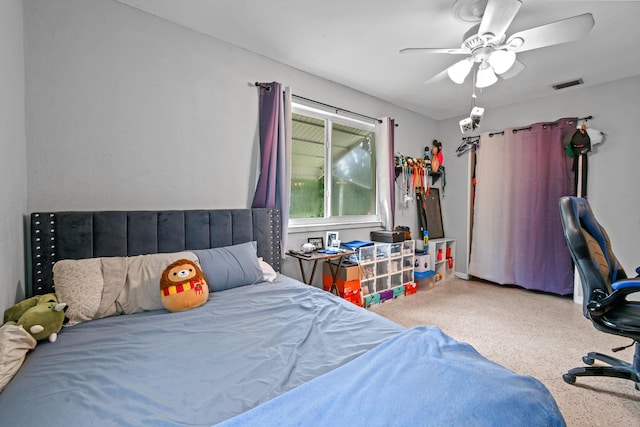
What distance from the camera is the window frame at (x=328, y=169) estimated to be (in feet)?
10.1

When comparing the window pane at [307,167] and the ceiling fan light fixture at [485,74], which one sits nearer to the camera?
the ceiling fan light fixture at [485,74]

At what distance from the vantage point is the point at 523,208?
374cm

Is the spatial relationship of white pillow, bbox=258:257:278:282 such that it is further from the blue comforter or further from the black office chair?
the black office chair

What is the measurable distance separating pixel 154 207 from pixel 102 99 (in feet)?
2.61

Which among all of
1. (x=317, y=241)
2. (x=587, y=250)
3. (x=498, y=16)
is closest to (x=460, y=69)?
(x=498, y=16)

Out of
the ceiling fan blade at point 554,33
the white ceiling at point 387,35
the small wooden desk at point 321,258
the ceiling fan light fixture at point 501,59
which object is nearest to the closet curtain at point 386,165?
the white ceiling at point 387,35

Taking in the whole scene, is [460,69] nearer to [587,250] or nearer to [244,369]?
[587,250]

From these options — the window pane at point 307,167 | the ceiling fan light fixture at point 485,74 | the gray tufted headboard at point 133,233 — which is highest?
the ceiling fan light fixture at point 485,74

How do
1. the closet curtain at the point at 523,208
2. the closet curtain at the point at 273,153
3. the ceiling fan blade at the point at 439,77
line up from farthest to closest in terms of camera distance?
1. the closet curtain at the point at 523,208
2. the closet curtain at the point at 273,153
3. the ceiling fan blade at the point at 439,77

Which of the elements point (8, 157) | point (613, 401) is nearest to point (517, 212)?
point (613, 401)

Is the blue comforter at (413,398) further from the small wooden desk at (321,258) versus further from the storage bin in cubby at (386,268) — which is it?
the storage bin in cubby at (386,268)

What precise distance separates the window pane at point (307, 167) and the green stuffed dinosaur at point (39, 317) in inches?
78.8

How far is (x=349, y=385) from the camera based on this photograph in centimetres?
87

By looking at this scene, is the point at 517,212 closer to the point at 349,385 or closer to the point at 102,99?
the point at 349,385
